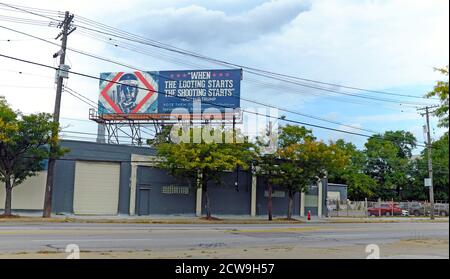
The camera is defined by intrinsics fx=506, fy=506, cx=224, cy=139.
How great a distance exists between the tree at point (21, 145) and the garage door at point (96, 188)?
4589 mm

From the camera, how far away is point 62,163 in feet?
115

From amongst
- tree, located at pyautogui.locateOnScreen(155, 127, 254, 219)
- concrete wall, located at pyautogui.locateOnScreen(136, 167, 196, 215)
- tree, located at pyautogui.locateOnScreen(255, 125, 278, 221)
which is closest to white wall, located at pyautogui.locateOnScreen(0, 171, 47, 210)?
concrete wall, located at pyautogui.locateOnScreen(136, 167, 196, 215)

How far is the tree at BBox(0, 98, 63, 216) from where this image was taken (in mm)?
29984

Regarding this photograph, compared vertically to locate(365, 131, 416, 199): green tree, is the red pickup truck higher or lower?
lower

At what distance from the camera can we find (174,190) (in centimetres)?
3875

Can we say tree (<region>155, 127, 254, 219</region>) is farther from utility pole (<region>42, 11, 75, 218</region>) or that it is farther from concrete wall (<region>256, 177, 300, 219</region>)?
utility pole (<region>42, 11, 75, 218</region>)

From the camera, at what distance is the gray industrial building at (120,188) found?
35000 millimetres

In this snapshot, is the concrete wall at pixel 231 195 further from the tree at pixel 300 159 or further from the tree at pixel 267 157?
the tree at pixel 300 159

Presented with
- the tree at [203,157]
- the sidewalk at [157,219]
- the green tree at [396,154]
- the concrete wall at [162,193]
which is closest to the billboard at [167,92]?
the tree at [203,157]

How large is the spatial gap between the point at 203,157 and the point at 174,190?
5.13 meters

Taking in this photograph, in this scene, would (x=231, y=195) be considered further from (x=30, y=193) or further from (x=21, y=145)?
(x=21, y=145)

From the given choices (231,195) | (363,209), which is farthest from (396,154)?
(363,209)

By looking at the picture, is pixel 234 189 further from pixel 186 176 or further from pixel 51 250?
pixel 51 250
